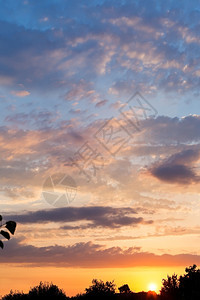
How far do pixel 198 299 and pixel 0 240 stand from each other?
47.7m

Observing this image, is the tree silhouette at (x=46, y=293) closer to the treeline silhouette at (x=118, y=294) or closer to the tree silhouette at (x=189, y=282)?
the treeline silhouette at (x=118, y=294)

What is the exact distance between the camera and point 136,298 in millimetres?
59594

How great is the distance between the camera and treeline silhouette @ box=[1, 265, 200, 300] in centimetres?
5456

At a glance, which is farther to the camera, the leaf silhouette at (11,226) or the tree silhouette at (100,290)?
the tree silhouette at (100,290)

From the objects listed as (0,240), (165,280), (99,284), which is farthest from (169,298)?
(0,240)

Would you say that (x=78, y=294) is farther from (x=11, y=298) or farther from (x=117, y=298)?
(x=11, y=298)

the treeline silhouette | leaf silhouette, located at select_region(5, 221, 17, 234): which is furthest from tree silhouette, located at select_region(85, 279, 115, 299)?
leaf silhouette, located at select_region(5, 221, 17, 234)

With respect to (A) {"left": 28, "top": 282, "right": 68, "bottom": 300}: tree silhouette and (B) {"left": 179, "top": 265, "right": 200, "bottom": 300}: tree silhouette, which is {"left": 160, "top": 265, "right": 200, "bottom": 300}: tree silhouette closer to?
(B) {"left": 179, "top": 265, "right": 200, "bottom": 300}: tree silhouette

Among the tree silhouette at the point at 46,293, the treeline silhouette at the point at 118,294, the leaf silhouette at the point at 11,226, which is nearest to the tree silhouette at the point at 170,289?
the treeline silhouette at the point at 118,294

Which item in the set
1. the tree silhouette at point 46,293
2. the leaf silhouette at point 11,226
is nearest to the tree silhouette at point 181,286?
the tree silhouette at point 46,293

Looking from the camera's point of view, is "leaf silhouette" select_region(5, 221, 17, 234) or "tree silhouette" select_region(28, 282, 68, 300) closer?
"leaf silhouette" select_region(5, 221, 17, 234)

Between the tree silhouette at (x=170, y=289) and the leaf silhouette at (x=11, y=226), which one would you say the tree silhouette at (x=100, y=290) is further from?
the leaf silhouette at (x=11, y=226)

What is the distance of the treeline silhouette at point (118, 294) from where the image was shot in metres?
54.6

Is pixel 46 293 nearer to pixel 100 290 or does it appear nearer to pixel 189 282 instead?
pixel 100 290
